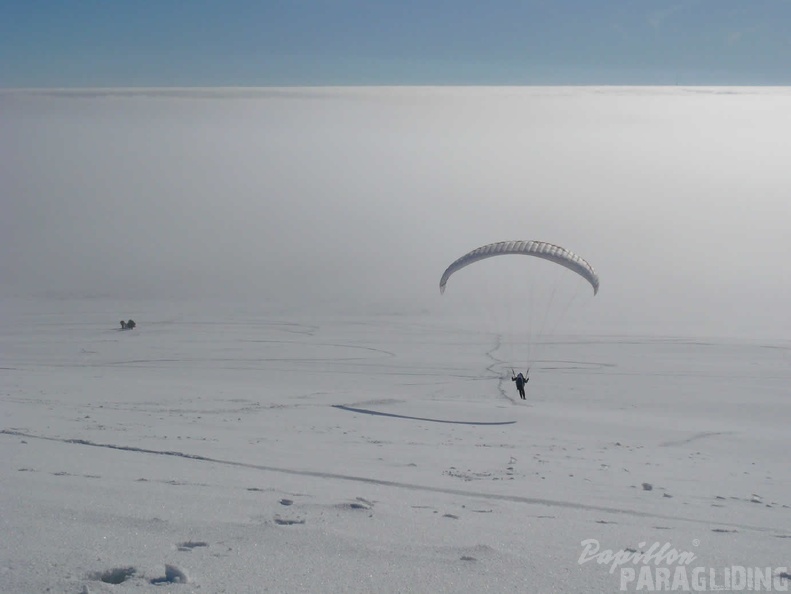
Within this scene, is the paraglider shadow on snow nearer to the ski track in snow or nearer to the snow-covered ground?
the snow-covered ground

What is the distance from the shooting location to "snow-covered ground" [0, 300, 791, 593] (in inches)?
146

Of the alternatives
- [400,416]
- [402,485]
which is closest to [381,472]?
[402,485]

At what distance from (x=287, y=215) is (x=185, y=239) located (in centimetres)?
491

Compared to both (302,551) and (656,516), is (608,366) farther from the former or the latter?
(302,551)

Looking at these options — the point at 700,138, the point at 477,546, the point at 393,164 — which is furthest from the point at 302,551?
the point at 700,138

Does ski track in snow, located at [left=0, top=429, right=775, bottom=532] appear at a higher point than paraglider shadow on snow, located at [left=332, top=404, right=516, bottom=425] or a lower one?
lower

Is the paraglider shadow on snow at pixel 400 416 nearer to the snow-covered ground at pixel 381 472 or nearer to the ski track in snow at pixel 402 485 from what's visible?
the snow-covered ground at pixel 381 472

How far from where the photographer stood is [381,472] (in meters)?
6.35

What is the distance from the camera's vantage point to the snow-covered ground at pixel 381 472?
3.71m

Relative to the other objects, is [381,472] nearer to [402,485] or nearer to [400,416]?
[402,485]

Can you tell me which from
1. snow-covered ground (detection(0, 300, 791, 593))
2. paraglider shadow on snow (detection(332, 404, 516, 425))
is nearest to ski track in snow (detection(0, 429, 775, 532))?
snow-covered ground (detection(0, 300, 791, 593))

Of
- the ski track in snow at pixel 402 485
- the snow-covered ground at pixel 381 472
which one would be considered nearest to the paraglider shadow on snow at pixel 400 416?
the snow-covered ground at pixel 381 472

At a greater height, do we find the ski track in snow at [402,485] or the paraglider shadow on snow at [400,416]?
the paraglider shadow on snow at [400,416]

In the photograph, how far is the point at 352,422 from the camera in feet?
30.5
